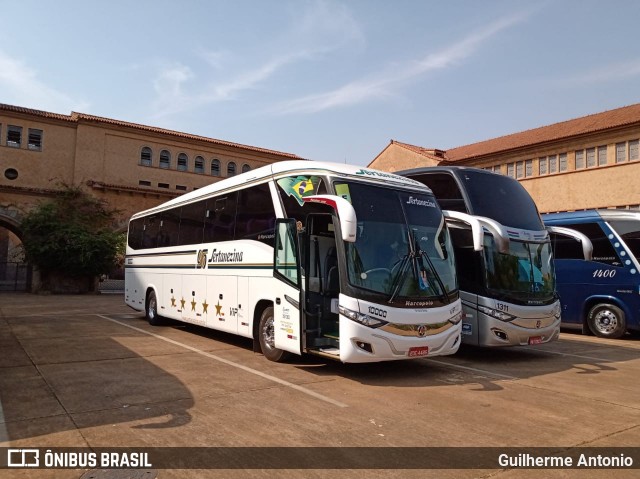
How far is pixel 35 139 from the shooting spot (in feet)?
121

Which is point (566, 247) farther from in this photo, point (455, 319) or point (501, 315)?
point (455, 319)

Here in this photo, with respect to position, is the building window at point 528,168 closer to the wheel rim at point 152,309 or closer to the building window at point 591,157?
the building window at point 591,157

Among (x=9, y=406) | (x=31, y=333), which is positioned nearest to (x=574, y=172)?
(x=31, y=333)

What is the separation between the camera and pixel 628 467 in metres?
4.42

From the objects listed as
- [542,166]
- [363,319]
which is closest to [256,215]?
[363,319]

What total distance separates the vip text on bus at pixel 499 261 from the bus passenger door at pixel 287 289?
325cm

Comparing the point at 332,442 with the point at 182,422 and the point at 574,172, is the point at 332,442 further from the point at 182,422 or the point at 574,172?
the point at 574,172

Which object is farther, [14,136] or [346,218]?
[14,136]

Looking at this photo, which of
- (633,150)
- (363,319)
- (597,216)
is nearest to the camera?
(363,319)

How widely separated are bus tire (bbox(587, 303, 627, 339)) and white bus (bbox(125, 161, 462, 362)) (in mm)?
8121

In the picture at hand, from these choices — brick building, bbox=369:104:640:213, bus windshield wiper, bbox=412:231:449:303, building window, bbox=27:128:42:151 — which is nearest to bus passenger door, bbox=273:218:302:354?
bus windshield wiper, bbox=412:231:449:303

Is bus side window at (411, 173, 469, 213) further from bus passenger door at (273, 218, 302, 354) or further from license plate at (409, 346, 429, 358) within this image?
bus passenger door at (273, 218, 302, 354)

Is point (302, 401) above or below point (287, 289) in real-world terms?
below

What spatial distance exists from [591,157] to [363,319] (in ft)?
110
